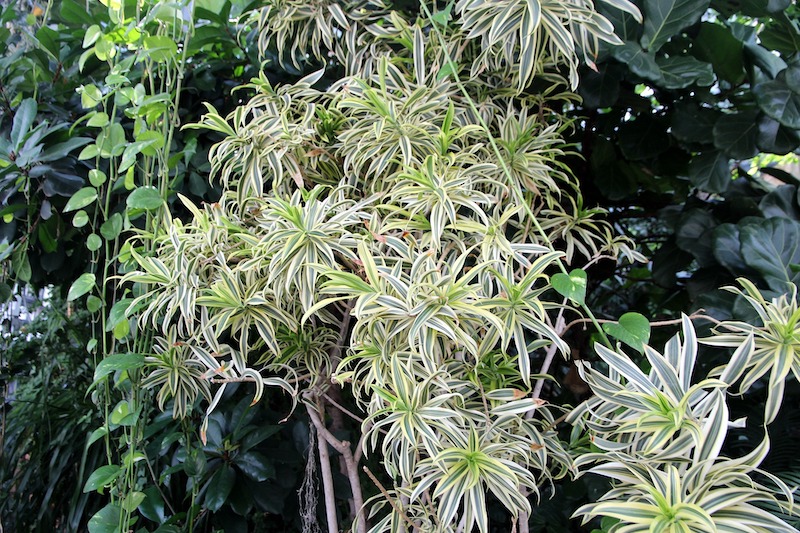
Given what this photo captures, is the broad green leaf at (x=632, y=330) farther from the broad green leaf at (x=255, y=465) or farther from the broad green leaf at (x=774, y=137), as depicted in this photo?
the broad green leaf at (x=255, y=465)

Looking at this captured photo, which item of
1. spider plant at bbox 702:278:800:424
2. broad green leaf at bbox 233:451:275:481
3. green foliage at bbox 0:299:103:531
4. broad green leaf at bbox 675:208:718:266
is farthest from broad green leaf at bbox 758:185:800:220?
green foliage at bbox 0:299:103:531

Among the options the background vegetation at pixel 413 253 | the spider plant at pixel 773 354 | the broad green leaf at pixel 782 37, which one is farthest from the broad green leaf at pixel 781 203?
the spider plant at pixel 773 354

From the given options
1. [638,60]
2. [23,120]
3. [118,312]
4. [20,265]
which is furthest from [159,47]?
[638,60]

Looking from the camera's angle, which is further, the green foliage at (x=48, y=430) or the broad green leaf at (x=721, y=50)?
the green foliage at (x=48, y=430)

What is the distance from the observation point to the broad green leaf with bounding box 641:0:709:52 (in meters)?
1.19

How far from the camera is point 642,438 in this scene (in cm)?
83

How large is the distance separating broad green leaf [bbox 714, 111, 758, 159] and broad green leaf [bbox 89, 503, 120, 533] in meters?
1.60

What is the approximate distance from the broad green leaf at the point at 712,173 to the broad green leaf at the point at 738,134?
32mm

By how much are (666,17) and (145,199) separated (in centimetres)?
121

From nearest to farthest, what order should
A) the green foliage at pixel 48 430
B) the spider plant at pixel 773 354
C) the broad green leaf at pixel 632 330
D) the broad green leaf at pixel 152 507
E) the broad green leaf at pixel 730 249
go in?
the spider plant at pixel 773 354, the broad green leaf at pixel 632 330, the broad green leaf at pixel 730 249, the broad green leaf at pixel 152 507, the green foliage at pixel 48 430

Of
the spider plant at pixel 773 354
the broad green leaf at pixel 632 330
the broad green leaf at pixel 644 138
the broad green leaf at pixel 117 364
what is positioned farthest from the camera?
the broad green leaf at pixel 644 138

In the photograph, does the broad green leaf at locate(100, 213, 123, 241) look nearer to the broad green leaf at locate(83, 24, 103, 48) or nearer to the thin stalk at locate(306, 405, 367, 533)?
the broad green leaf at locate(83, 24, 103, 48)

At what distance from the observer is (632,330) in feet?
2.92

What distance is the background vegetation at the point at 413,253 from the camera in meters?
0.85
